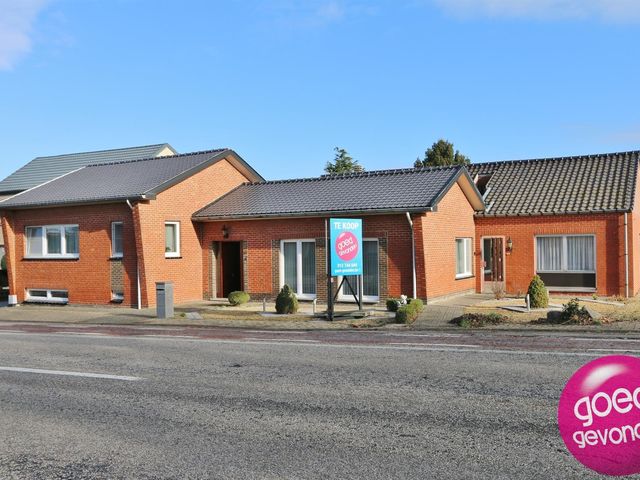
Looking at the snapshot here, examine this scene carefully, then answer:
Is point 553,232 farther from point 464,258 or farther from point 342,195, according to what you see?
point 342,195

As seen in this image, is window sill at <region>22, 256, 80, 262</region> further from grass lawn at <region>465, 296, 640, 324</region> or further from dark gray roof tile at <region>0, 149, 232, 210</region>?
grass lawn at <region>465, 296, 640, 324</region>

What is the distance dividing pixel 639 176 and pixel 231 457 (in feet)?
74.2

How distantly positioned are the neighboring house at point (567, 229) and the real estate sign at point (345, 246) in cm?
687

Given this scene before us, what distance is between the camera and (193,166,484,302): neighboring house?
2067 cm

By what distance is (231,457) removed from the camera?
19.1ft

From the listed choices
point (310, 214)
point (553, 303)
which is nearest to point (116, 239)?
point (310, 214)

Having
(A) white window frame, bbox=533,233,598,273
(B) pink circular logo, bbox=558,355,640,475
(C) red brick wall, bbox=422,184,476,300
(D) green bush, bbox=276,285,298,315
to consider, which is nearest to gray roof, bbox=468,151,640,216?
(A) white window frame, bbox=533,233,598,273

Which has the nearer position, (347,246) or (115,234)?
(347,246)

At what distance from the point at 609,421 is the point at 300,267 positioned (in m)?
18.0

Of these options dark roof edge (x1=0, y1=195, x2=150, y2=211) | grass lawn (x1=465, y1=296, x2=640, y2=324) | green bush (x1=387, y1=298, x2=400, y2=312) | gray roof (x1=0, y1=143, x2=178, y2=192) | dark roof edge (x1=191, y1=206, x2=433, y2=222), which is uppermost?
gray roof (x1=0, y1=143, x2=178, y2=192)

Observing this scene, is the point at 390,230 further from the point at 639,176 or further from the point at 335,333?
the point at 639,176

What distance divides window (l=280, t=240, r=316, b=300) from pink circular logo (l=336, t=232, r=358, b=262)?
3.96 m

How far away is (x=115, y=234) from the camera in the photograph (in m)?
23.5

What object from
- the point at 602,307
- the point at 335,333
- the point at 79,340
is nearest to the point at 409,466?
the point at 335,333
